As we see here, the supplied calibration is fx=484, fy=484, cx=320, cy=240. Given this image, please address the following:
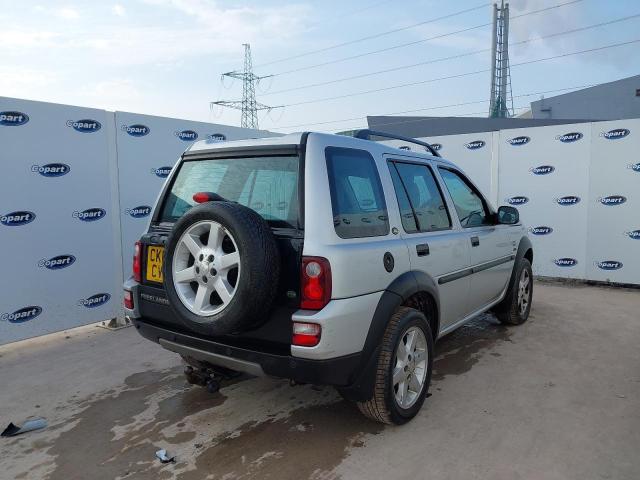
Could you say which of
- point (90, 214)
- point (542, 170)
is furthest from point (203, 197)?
point (542, 170)

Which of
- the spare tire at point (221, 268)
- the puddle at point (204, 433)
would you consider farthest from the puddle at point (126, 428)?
the spare tire at point (221, 268)

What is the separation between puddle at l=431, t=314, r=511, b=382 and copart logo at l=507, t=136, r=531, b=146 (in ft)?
11.7

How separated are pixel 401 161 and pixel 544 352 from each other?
242 centimetres

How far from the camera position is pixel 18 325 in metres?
4.79

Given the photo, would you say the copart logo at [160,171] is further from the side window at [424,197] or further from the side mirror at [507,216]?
the side mirror at [507,216]

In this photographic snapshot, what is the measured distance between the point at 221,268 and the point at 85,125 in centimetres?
360

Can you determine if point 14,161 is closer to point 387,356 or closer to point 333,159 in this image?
point 333,159

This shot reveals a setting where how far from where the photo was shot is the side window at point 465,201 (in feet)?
13.0

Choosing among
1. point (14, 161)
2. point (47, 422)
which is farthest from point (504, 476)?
point (14, 161)

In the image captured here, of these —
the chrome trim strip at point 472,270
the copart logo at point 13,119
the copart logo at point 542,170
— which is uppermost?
the copart logo at point 13,119

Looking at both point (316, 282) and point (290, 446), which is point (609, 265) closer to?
point (290, 446)

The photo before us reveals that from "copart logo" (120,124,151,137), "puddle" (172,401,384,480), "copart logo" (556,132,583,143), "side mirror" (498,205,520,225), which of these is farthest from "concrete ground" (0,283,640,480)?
"copart logo" (556,132,583,143)

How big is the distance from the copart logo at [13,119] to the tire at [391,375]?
4.11 m

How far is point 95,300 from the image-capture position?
5.40 m
